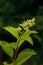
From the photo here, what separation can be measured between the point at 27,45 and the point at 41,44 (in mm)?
486

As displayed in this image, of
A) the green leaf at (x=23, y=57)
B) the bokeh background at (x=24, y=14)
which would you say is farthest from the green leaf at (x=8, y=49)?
the bokeh background at (x=24, y=14)

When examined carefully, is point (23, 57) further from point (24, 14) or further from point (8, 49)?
point (24, 14)

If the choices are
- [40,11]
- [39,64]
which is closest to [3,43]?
[40,11]

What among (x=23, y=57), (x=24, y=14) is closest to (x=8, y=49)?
(x=23, y=57)

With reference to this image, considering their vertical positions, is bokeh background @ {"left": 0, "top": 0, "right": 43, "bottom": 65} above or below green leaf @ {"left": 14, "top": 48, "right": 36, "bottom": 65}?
above

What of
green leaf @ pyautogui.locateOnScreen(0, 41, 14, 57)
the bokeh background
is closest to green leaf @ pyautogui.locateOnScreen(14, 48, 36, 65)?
green leaf @ pyautogui.locateOnScreen(0, 41, 14, 57)

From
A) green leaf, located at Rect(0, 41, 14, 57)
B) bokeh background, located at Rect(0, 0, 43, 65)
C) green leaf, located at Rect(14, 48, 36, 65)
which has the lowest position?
green leaf, located at Rect(14, 48, 36, 65)

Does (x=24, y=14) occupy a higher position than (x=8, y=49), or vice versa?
(x=24, y=14)

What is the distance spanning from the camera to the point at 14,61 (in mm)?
970

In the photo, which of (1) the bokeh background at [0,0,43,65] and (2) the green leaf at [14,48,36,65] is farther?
(1) the bokeh background at [0,0,43,65]

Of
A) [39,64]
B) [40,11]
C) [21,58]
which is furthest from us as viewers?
[39,64]

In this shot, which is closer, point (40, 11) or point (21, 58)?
point (21, 58)

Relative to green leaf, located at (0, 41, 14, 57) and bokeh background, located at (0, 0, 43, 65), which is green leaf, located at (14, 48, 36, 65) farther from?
bokeh background, located at (0, 0, 43, 65)

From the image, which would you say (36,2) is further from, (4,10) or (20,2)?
(4,10)
